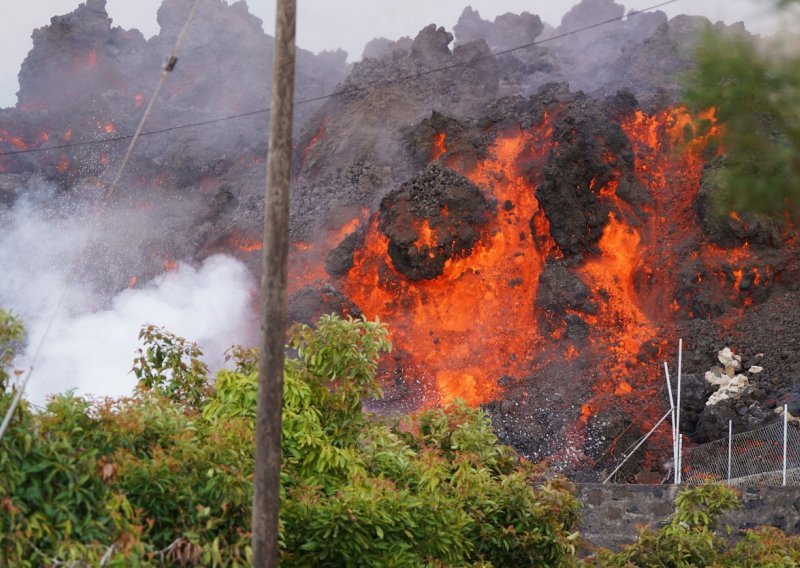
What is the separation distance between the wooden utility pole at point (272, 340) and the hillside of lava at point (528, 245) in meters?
18.5

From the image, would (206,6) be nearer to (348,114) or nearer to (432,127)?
(348,114)

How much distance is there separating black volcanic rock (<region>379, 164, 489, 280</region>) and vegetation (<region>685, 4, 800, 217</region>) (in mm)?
21197

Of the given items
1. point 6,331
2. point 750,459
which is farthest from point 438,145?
point 6,331

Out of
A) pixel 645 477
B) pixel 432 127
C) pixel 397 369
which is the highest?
pixel 432 127

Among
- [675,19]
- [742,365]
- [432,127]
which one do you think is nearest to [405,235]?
[432,127]

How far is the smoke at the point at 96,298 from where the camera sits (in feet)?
134

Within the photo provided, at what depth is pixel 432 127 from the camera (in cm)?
4597

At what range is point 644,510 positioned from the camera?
18531mm

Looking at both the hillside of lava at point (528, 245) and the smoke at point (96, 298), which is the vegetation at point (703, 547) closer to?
the hillside of lava at point (528, 245)

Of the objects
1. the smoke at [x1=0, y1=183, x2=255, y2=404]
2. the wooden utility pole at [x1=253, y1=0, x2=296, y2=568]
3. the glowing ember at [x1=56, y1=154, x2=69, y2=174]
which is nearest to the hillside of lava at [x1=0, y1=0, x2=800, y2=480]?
the smoke at [x1=0, y1=183, x2=255, y2=404]

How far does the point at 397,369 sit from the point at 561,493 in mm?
24124

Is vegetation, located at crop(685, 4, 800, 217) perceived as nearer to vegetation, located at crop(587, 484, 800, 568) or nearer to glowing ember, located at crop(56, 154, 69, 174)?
vegetation, located at crop(587, 484, 800, 568)

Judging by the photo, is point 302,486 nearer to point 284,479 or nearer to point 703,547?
point 284,479

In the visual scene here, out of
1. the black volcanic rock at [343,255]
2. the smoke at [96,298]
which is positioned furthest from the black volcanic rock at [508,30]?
the black volcanic rock at [343,255]
